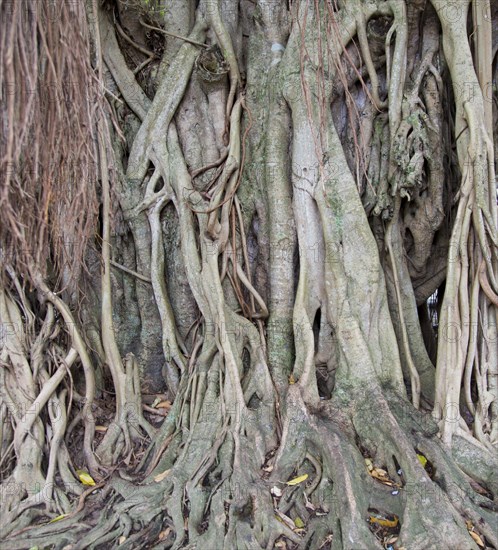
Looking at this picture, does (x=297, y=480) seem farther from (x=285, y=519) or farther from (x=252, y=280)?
(x=252, y=280)

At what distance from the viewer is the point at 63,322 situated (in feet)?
10.3

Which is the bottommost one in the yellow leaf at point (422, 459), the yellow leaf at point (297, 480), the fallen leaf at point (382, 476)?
the yellow leaf at point (297, 480)

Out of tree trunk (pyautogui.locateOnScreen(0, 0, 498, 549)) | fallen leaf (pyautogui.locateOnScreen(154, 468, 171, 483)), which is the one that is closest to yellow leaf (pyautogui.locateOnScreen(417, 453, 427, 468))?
tree trunk (pyautogui.locateOnScreen(0, 0, 498, 549))

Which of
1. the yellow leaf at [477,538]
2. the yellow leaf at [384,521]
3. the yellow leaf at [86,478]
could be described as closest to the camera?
the yellow leaf at [477,538]

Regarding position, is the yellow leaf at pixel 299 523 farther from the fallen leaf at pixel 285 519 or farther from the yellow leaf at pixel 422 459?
the yellow leaf at pixel 422 459

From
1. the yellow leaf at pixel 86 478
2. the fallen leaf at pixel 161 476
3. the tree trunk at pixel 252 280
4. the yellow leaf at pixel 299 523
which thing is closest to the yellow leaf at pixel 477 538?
the tree trunk at pixel 252 280

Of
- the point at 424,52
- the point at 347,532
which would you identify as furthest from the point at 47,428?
the point at 424,52

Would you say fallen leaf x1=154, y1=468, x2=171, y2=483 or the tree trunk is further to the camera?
fallen leaf x1=154, y1=468, x2=171, y2=483

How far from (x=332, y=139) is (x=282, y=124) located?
368 millimetres

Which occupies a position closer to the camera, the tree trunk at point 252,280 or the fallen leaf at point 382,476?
the tree trunk at point 252,280

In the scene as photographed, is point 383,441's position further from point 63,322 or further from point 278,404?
point 63,322

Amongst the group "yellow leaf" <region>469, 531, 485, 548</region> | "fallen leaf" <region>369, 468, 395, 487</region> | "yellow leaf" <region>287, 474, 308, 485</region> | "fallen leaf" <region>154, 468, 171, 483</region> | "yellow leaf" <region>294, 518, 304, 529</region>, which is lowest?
"yellow leaf" <region>294, 518, 304, 529</region>

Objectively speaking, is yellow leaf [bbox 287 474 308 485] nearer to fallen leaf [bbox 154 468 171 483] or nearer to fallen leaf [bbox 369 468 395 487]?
fallen leaf [bbox 369 468 395 487]

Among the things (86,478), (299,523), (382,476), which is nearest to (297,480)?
(299,523)
